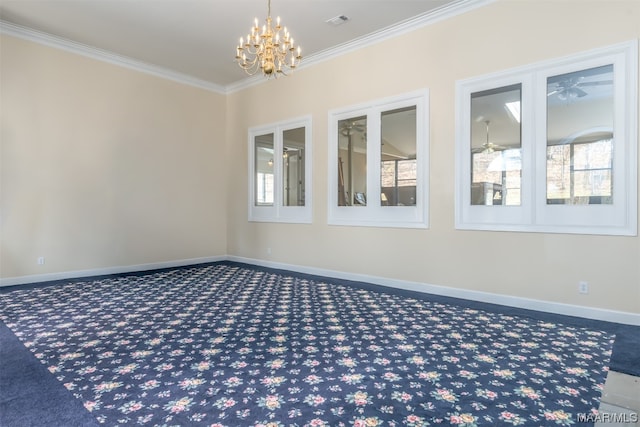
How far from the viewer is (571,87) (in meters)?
3.85

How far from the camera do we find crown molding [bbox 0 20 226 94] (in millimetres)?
5168

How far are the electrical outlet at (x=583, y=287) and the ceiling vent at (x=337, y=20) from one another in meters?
4.37

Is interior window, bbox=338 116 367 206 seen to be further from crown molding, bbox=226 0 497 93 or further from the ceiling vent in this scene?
the ceiling vent

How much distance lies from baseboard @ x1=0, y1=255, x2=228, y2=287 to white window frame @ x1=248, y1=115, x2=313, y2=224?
1.49m

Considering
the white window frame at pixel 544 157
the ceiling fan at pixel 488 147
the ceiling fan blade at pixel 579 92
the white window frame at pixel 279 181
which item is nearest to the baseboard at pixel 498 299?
the white window frame at pixel 544 157

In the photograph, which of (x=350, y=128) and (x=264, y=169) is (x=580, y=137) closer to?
(x=350, y=128)

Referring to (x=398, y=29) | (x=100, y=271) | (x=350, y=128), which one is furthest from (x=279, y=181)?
(x=100, y=271)

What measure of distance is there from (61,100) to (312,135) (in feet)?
13.2

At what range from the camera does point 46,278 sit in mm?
5441

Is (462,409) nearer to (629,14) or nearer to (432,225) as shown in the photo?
(432,225)

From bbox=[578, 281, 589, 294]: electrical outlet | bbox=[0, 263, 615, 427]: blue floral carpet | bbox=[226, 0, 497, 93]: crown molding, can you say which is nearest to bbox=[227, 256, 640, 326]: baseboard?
bbox=[578, 281, 589, 294]: electrical outlet

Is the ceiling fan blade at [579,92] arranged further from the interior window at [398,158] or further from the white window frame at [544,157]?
the interior window at [398,158]

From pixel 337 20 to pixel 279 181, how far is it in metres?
2.97

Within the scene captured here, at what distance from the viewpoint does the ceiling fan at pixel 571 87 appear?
3.76m
